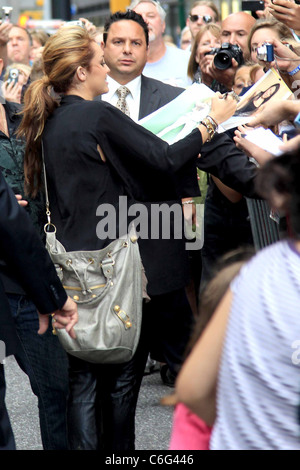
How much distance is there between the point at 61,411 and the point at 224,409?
1.88 meters

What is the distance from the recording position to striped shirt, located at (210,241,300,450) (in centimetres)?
173

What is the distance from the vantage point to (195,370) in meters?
1.81

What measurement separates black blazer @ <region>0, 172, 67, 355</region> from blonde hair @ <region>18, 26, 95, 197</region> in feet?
2.13

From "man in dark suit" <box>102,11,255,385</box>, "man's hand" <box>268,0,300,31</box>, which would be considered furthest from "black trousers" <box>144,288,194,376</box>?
"man's hand" <box>268,0,300,31</box>

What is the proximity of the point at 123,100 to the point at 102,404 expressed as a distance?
76.0 inches

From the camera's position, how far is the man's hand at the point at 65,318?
3141 mm

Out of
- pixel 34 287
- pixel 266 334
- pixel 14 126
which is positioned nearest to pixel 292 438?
pixel 266 334

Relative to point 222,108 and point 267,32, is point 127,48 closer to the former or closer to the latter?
point 267,32

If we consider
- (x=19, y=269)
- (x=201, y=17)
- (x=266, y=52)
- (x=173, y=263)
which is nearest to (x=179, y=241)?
(x=173, y=263)

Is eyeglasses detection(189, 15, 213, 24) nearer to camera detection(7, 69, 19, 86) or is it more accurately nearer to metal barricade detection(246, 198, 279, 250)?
camera detection(7, 69, 19, 86)

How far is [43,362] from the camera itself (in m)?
3.49

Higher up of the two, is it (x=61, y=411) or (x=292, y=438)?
(x=292, y=438)

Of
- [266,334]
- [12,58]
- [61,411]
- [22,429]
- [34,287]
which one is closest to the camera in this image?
[266,334]
